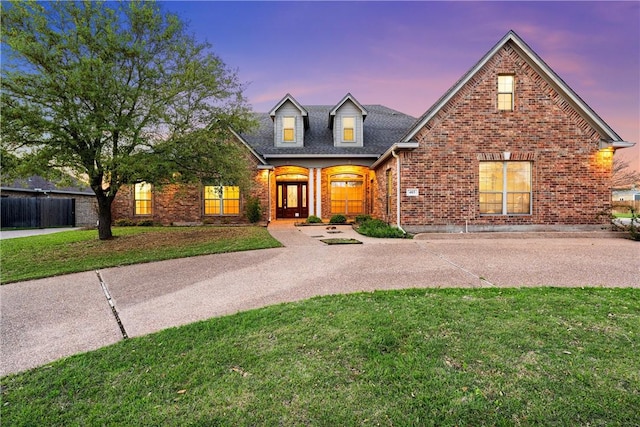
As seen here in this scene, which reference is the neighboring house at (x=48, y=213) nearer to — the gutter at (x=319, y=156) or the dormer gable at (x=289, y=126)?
the gutter at (x=319, y=156)

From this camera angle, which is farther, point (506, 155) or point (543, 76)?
point (506, 155)

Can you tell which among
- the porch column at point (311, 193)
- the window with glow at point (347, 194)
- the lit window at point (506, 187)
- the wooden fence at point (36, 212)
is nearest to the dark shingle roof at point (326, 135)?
the porch column at point (311, 193)

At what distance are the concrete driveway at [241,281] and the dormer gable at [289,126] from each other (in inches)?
375

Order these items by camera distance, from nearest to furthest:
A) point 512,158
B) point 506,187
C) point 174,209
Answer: point 512,158 → point 506,187 → point 174,209

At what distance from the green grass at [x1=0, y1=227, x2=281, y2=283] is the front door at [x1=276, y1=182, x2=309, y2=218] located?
6.68 m

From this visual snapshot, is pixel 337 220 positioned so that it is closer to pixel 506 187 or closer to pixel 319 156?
pixel 319 156

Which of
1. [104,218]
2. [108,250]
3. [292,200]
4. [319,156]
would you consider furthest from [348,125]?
[108,250]

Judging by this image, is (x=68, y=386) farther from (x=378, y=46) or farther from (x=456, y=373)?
(x=378, y=46)

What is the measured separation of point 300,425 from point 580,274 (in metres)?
6.23

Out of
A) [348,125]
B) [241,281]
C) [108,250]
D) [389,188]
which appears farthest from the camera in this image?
[348,125]

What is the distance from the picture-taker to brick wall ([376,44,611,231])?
1150 cm

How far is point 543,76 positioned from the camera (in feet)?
37.3

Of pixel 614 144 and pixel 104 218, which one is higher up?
pixel 614 144

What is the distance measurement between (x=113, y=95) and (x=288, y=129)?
9532 millimetres
